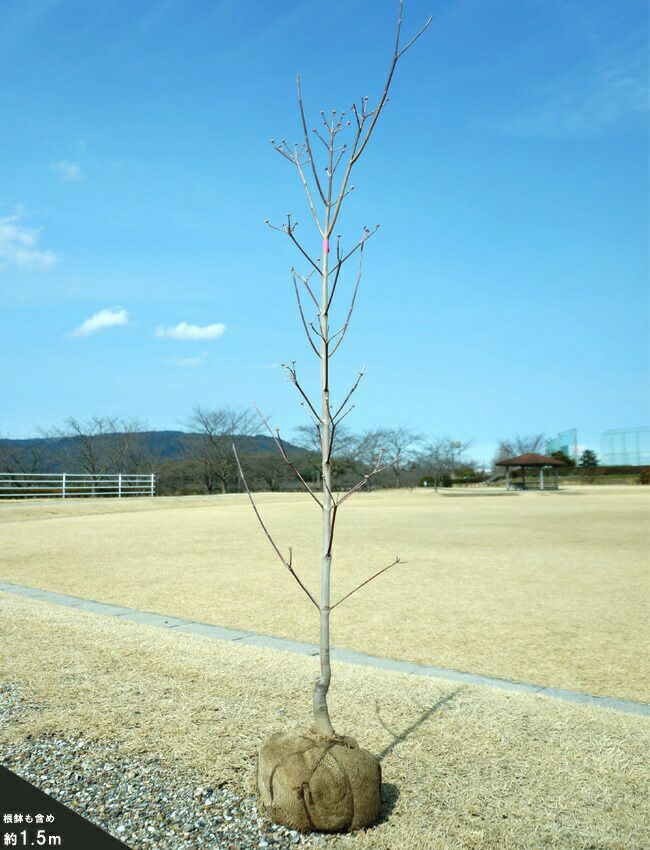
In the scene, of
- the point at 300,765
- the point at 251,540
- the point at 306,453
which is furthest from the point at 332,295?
the point at 306,453

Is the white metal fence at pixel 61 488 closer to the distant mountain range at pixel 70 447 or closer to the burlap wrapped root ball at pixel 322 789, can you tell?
the distant mountain range at pixel 70 447

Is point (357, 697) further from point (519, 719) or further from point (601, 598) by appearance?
point (601, 598)

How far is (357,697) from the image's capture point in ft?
12.8

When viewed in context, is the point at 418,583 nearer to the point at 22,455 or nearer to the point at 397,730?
the point at 397,730

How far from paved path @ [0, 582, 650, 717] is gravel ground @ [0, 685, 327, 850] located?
80.4 inches

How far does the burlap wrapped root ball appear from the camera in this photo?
243cm

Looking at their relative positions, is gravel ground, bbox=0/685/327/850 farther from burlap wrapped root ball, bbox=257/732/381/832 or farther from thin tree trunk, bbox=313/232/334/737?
thin tree trunk, bbox=313/232/334/737

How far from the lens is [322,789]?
2.42m

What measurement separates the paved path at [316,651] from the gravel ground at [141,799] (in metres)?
2.04

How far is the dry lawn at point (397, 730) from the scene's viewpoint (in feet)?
8.36

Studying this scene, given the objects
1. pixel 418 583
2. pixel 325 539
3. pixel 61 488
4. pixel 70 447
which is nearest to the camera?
pixel 325 539

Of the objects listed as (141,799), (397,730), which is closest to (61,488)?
(397,730)

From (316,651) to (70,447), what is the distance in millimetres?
43064

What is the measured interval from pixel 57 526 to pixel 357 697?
14188mm
